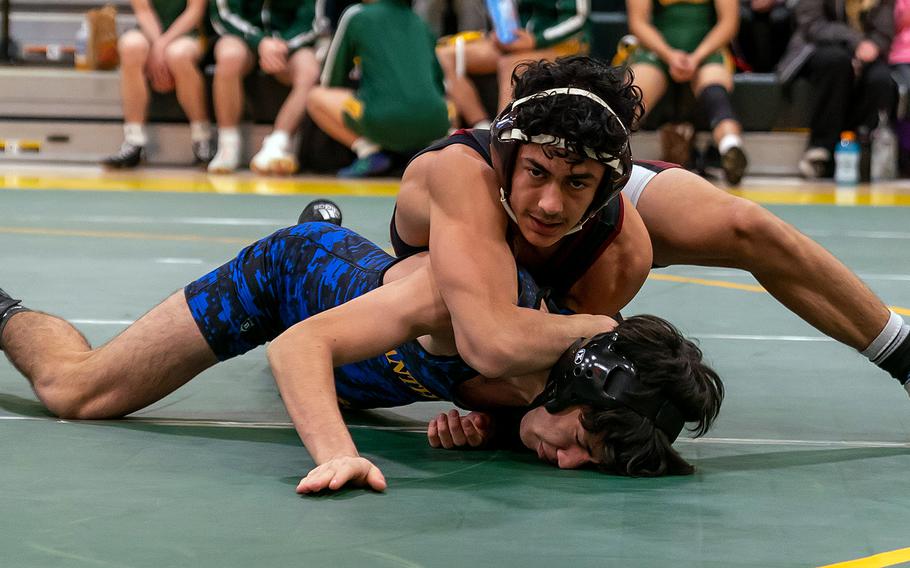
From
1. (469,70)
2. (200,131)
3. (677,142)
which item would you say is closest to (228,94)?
(200,131)

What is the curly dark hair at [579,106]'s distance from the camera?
9.69 ft

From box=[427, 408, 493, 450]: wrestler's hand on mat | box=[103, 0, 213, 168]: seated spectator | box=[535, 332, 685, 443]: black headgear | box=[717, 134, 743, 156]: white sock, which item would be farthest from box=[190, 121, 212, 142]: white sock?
box=[535, 332, 685, 443]: black headgear

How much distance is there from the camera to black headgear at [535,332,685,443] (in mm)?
2965

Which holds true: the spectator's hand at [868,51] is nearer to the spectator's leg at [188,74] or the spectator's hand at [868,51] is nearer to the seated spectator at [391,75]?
the seated spectator at [391,75]

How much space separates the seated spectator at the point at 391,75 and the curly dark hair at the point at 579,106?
19.1 ft

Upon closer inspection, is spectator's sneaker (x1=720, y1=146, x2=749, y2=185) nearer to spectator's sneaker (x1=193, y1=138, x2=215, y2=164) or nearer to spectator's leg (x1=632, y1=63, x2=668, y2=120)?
spectator's leg (x1=632, y1=63, x2=668, y2=120)

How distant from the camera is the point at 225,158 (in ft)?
31.9

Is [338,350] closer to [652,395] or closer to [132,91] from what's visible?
[652,395]

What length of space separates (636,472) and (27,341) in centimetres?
171

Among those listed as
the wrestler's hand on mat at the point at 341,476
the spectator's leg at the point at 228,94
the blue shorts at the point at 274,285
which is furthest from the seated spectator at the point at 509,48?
the wrestler's hand on mat at the point at 341,476

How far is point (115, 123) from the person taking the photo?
10.4 m

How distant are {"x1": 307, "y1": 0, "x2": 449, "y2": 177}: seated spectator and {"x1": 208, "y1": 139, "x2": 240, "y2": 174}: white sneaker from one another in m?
0.92

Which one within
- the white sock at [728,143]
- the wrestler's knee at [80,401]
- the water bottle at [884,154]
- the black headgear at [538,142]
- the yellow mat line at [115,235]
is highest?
the black headgear at [538,142]

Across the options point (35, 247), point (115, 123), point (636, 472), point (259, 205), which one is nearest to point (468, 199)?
point (636, 472)
